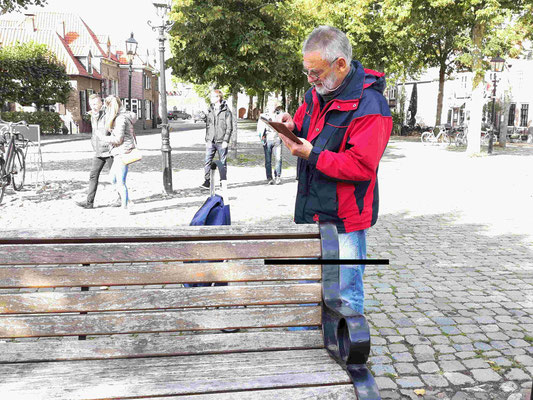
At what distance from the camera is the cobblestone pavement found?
3.71m

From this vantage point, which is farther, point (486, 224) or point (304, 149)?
point (486, 224)

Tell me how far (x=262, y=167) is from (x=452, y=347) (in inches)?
511

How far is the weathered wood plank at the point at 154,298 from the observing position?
2.50 meters

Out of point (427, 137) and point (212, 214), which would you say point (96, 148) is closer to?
point (212, 214)

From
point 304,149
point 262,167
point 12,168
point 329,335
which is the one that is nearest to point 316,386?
point 329,335

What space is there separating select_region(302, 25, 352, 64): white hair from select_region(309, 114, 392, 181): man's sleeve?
0.33 meters

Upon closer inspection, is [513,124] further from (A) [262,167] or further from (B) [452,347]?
(B) [452,347]

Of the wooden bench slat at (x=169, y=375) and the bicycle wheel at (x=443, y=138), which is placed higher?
the wooden bench slat at (x=169, y=375)

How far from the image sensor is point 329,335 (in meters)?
2.64

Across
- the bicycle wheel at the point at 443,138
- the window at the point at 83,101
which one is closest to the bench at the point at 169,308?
the bicycle wheel at the point at 443,138

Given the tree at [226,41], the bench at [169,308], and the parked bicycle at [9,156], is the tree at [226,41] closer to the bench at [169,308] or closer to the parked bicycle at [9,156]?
the parked bicycle at [9,156]

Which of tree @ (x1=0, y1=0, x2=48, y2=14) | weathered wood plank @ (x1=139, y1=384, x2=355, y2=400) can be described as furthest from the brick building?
weathered wood plank @ (x1=139, y1=384, x2=355, y2=400)

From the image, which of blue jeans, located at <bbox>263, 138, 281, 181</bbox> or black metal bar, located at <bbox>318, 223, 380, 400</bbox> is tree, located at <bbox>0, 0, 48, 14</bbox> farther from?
black metal bar, located at <bbox>318, 223, 380, 400</bbox>

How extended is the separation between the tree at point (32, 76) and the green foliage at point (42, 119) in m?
0.85
